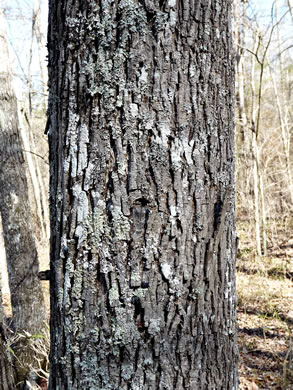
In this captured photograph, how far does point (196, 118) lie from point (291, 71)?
1255 cm

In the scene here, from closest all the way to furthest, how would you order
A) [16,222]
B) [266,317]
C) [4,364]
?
[4,364]
[16,222]
[266,317]

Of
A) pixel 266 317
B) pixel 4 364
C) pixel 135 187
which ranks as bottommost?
pixel 266 317

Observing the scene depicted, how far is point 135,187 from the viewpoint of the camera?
3.50 ft

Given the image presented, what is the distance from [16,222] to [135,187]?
3443 millimetres

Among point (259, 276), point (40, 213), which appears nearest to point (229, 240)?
point (259, 276)

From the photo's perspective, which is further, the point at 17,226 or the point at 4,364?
the point at 17,226

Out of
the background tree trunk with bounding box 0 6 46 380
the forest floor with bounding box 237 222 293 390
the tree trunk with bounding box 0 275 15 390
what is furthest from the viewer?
the background tree trunk with bounding box 0 6 46 380

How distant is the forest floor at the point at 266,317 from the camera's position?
3621 mm

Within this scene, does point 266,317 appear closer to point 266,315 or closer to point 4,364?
point 266,315

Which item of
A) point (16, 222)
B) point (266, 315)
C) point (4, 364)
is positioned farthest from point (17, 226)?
point (266, 315)

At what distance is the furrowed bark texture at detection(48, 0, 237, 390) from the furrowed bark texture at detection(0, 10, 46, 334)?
10.7ft

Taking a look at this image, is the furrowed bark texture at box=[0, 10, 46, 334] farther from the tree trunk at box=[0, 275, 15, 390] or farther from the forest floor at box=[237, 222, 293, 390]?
the forest floor at box=[237, 222, 293, 390]

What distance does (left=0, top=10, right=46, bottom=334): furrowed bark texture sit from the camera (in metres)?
4.17

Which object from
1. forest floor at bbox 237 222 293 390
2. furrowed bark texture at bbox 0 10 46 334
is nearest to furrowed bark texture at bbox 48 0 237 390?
forest floor at bbox 237 222 293 390
